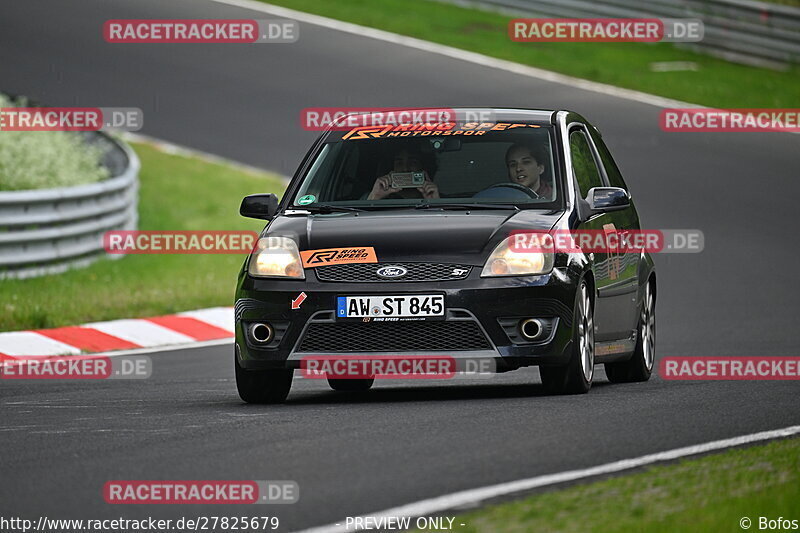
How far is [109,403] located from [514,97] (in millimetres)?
16221

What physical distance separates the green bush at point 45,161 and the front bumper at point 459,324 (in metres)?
10.3

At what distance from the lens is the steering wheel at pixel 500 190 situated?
1062cm

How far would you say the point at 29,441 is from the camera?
855cm

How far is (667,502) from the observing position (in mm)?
6453

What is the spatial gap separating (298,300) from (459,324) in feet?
2.92

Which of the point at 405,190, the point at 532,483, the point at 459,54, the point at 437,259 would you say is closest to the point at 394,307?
the point at 437,259

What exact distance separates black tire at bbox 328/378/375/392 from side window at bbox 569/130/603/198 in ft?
6.42

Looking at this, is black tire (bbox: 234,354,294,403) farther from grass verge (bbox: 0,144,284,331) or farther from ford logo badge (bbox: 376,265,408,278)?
grass verge (bbox: 0,144,284,331)

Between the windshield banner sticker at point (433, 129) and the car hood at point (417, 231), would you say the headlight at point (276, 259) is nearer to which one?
the car hood at point (417, 231)

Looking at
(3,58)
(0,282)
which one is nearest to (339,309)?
(0,282)

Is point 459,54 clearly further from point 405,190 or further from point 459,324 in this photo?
point 459,324

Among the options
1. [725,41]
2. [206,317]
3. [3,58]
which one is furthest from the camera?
[725,41]

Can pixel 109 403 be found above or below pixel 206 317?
above

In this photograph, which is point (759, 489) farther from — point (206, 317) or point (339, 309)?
point (206, 317)
